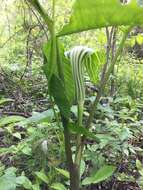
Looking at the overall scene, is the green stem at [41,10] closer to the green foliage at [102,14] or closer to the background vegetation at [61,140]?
the green foliage at [102,14]

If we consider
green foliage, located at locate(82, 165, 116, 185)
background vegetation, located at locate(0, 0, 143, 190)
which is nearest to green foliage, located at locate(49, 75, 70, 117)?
background vegetation, located at locate(0, 0, 143, 190)

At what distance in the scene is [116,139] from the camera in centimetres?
137

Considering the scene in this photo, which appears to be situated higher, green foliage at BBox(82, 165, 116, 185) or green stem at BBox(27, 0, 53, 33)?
green stem at BBox(27, 0, 53, 33)

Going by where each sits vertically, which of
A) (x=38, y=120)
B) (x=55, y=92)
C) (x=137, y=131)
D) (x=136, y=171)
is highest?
(x=55, y=92)

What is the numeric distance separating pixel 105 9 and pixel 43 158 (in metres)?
0.66

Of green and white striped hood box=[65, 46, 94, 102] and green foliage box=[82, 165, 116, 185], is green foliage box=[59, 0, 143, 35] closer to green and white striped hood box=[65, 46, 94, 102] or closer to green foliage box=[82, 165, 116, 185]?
green and white striped hood box=[65, 46, 94, 102]

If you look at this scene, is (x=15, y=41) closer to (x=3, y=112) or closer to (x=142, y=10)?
(x=3, y=112)

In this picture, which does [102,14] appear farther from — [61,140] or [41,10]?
[61,140]

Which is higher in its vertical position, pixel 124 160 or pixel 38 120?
pixel 38 120

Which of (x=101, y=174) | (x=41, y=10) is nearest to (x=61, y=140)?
(x=101, y=174)

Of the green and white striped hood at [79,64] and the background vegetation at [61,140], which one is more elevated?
the green and white striped hood at [79,64]

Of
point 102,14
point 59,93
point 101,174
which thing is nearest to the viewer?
point 102,14

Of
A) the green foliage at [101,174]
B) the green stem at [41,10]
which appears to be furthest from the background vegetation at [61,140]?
the green stem at [41,10]

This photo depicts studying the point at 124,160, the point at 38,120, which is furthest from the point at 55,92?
the point at 124,160
